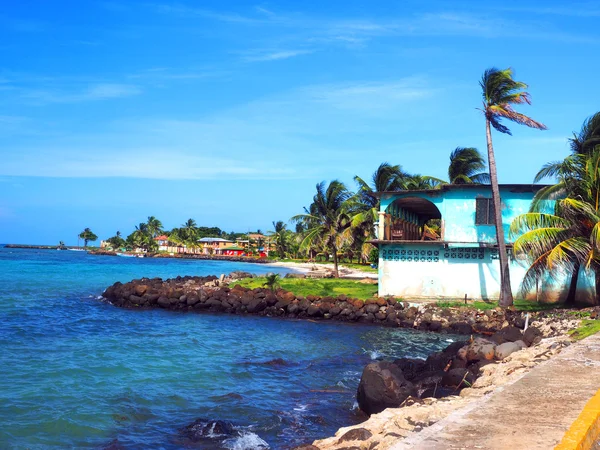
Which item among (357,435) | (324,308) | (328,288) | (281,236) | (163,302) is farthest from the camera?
(281,236)

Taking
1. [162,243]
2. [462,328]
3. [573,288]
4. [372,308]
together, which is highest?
[162,243]

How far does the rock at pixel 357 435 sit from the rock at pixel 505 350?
655 centimetres

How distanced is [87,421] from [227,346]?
8422 mm

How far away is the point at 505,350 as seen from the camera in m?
13.6

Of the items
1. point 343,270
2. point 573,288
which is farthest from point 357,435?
point 343,270

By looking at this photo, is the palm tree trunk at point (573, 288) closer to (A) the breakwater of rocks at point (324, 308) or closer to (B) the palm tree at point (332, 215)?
(A) the breakwater of rocks at point (324, 308)

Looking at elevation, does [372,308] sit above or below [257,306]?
above

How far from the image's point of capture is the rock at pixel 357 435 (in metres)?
7.85

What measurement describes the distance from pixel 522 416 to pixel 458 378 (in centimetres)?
535

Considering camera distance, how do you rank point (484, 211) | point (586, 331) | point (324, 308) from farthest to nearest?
point (324, 308) → point (484, 211) → point (586, 331)

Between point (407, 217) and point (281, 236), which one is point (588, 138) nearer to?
point (407, 217)

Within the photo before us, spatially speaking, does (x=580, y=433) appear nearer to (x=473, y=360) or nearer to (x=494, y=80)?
(x=473, y=360)

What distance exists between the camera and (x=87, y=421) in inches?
421

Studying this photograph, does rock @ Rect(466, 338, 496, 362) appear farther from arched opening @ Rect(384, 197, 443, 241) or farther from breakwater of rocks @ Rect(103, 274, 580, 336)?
arched opening @ Rect(384, 197, 443, 241)
